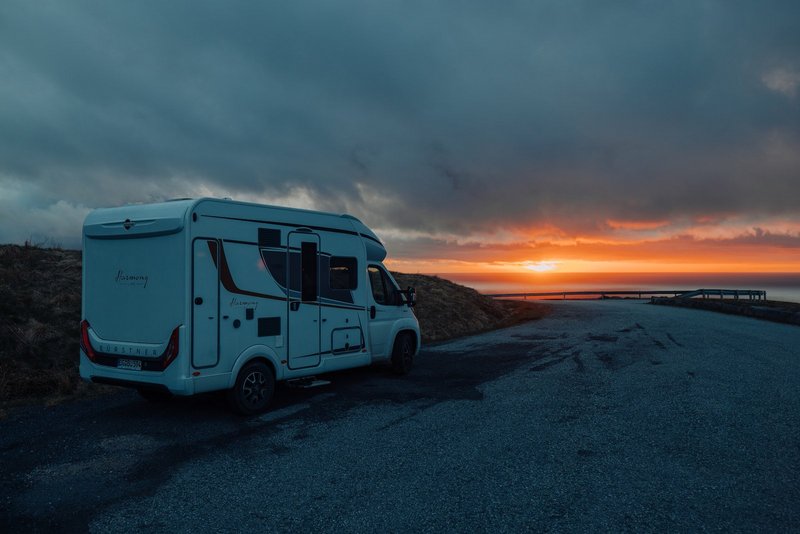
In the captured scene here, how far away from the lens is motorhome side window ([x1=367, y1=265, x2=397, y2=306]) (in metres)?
10.7

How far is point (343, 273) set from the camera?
9.85 m

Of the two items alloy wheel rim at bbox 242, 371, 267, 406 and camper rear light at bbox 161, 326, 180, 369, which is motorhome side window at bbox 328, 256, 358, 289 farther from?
camper rear light at bbox 161, 326, 180, 369

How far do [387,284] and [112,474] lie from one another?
20.4ft

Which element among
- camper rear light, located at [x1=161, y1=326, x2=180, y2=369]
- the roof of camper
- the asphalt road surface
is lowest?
the asphalt road surface

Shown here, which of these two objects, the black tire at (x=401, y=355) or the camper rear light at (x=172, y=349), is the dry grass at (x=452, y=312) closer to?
the black tire at (x=401, y=355)

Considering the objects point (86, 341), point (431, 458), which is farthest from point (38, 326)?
point (431, 458)

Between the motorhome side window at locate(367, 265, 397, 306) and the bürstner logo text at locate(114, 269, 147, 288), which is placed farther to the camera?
the motorhome side window at locate(367, 265, 397, 306)

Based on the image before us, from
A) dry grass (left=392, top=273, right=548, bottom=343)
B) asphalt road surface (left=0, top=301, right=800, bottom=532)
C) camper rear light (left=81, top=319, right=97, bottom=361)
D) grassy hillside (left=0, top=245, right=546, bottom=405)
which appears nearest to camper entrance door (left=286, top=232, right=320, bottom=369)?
asphalt road surface (left=0, top=301, right=800, bottom=532)

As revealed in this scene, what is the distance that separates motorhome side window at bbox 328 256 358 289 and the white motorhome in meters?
0.06

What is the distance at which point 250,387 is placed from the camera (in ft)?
26.7

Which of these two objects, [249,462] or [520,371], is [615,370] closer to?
[520,371]

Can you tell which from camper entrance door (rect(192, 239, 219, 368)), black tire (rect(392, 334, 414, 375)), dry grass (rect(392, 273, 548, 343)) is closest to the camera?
camper entrance door (rect(192, 239, 219, 368))

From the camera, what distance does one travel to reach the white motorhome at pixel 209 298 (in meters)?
7.29


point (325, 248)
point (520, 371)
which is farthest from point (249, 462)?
point (520, 371)
